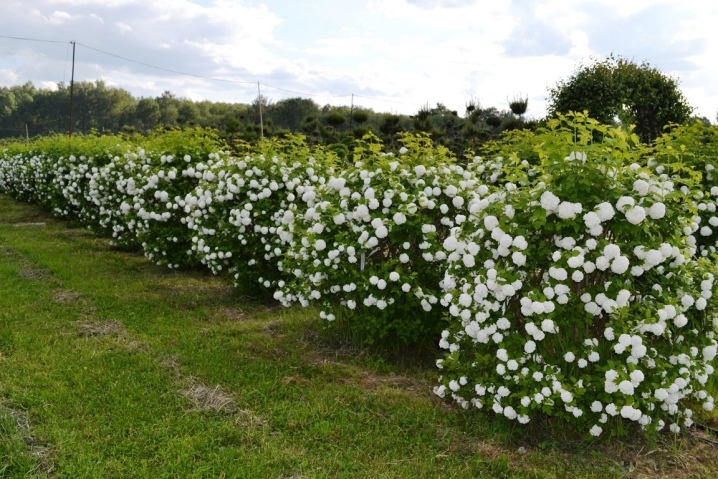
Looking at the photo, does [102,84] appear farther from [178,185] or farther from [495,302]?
[495,302]

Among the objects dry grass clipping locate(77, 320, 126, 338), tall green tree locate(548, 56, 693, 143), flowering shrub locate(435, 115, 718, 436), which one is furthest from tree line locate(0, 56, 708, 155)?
flowering shrub locate(435, 115, 718, 436)

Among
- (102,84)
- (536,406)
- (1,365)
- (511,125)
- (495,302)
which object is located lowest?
(1,365)

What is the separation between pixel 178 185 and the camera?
7.12m

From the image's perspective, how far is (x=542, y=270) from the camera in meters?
3.25

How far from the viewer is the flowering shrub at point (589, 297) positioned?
116 inches

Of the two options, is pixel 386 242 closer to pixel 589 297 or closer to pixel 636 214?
pixel 589 297

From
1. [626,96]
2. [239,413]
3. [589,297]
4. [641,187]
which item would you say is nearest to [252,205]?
[239,413]

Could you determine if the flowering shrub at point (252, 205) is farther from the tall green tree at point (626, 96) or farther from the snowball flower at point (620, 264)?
the tall green tree at point (626, 96)

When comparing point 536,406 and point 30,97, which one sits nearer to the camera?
point 536,406

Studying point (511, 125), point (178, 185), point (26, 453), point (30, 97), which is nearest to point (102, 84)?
point (30, 97)

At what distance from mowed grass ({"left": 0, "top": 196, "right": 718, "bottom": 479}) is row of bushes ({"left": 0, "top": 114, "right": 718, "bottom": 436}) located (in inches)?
8.8

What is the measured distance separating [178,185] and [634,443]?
5.54 metres

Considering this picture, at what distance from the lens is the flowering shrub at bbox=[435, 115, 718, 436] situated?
2.96 metres

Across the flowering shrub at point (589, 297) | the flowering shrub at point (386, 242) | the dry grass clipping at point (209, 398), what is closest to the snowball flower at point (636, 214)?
the flowering shrub at point (589, 297)
